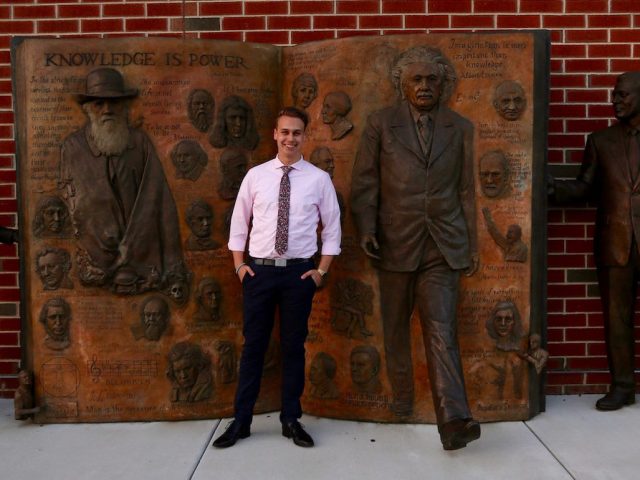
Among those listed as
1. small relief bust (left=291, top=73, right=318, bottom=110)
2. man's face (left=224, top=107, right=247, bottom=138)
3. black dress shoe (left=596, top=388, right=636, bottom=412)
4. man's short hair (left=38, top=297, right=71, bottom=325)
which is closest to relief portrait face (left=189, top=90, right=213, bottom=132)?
man's face (left=224, top=107, right=247, bottom=138)

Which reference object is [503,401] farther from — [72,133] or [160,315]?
[72,133]

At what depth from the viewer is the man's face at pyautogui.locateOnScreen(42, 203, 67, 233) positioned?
416 centimetres

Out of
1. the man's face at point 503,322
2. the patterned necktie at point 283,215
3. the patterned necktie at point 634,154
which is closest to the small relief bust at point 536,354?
the man's face at point 503,322

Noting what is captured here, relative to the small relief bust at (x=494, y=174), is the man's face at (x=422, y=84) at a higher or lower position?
higher

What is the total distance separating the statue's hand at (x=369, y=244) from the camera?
3.99 meters

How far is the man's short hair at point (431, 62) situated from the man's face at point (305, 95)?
521 millimetres

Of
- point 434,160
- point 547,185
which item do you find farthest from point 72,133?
point 547,185

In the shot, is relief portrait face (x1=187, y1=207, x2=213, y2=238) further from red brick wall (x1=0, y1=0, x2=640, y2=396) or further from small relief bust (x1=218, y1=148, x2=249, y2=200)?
red brick wall (x1=0, y1=0, x2=640, y2=396)

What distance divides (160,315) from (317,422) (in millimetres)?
1206

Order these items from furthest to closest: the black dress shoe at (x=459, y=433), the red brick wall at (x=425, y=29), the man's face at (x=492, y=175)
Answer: the red brick wall at (x=425, y=29) < the man's face at (x=492, y=175) < the black dress shoe at (x=459, y=433)

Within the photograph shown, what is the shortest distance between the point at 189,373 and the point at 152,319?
0.41 m

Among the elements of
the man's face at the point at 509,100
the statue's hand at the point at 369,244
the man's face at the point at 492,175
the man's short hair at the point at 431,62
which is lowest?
the statue's hand at the point at 369,244

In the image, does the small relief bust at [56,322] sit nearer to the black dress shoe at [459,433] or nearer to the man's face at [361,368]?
the man's face at [361,368]

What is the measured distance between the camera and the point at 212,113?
13.8 feet
